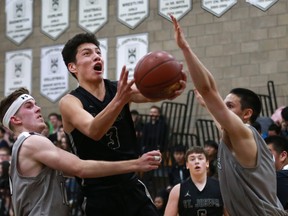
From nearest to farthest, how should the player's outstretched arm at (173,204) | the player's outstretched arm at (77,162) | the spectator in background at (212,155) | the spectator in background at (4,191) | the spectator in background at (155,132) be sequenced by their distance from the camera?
1. the player's outstretched arm at (77,162)
2. the player's outstretched arm at (173,204)
3. the spectator in background at (212,155)
4. the spectator in background at (4,191)
5. the spectator in background at (155,132)

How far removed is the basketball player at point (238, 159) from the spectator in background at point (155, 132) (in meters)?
6.96

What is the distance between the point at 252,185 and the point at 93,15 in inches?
391

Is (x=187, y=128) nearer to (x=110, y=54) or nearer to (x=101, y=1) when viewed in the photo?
(x=110, y=54)

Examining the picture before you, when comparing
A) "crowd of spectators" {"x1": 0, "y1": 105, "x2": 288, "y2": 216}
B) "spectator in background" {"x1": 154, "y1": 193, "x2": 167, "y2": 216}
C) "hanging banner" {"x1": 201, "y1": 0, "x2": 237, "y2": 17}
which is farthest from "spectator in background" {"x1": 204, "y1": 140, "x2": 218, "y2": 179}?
"hanging banner" {"x1": 201, "y1": 0, "x2": 237, "y2": 17}

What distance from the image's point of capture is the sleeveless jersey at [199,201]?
7207mm

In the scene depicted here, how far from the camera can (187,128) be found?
41.5 ft

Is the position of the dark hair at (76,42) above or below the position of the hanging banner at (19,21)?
below

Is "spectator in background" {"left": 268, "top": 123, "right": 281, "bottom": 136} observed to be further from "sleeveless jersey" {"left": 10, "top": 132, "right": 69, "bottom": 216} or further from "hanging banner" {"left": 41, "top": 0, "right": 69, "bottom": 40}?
"hanging banner" {"left": 41, "top": 0, "right": 69, "bottom": 40}

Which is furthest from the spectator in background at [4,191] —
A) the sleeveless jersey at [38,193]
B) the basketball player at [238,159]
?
the basketball player at [238,159]

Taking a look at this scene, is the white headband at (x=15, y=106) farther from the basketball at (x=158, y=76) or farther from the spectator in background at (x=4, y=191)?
the spectator in background at (x=4, y=191)

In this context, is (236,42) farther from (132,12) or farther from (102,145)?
(102,145)

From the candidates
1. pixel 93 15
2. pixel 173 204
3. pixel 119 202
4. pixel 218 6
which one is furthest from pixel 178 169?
pixel 119 202

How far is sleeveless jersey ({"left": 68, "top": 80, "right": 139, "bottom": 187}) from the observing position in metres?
5.07

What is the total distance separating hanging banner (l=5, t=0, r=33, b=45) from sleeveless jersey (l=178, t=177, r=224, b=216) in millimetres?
8590
